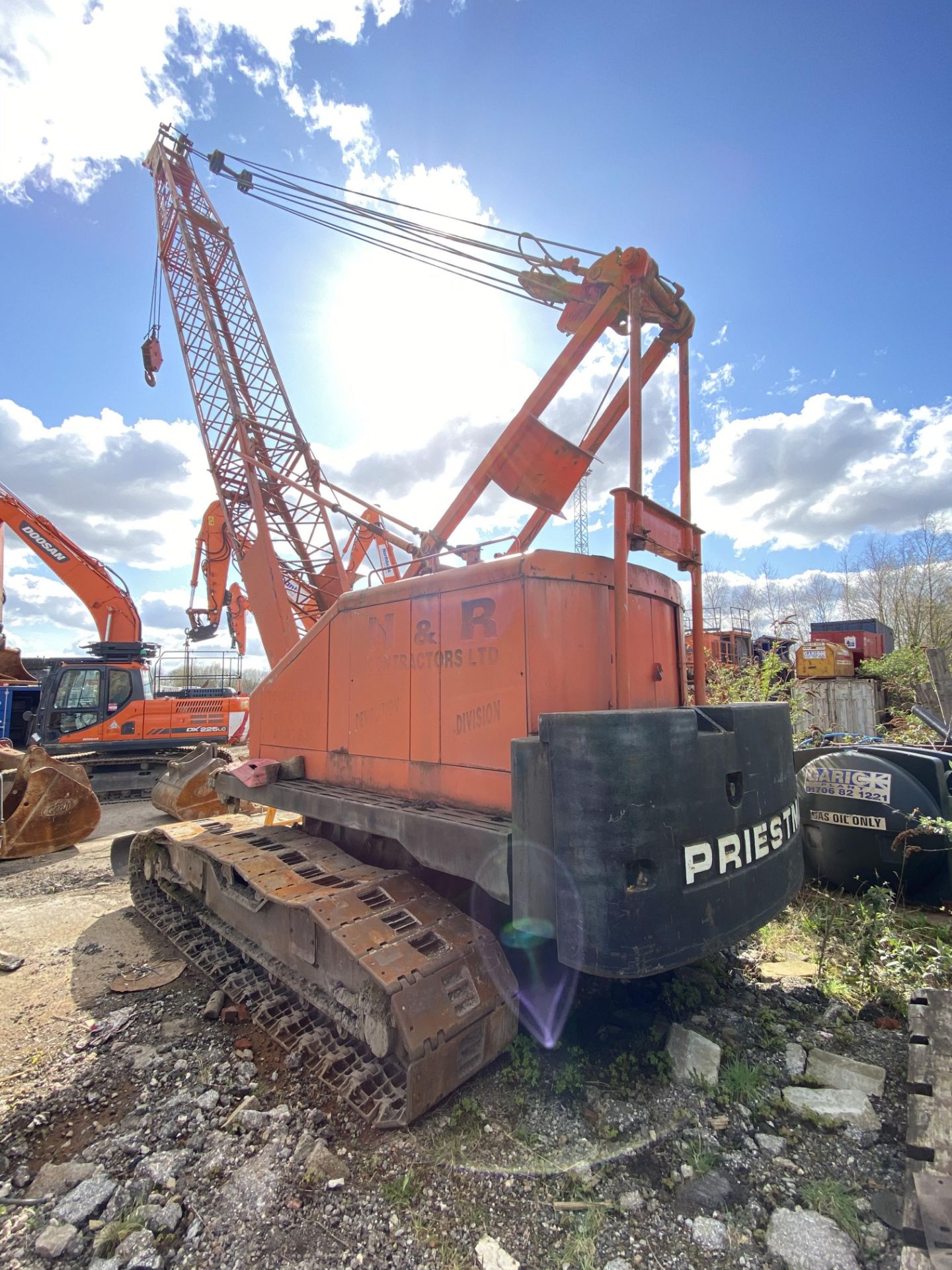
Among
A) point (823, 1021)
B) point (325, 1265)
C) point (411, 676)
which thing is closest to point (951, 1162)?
point (823, 1021)

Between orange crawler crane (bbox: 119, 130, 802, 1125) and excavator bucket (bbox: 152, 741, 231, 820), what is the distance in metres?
3.82

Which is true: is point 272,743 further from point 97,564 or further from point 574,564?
point 97,564

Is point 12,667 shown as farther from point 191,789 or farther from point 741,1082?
point 741,1082

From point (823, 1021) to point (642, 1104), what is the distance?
1.26 m

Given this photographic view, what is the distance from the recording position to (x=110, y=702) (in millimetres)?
11945

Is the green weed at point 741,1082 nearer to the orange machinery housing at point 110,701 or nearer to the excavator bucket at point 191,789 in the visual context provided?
the excavator bucket at point 191,789

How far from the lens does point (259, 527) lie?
9609 millimetres

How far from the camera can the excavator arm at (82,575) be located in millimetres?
13438

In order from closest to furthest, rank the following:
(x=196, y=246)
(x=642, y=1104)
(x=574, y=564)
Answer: (x=642, y=1104) → (x=574, y=564) → (x=196, y=246)

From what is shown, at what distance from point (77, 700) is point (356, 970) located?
1128 cm

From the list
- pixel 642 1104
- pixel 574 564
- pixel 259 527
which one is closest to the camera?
pixel 642 1104

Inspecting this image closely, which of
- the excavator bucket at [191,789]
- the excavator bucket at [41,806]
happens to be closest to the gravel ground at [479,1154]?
the excavator bucket at [41,806]

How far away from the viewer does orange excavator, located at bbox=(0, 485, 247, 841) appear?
11.7 metres

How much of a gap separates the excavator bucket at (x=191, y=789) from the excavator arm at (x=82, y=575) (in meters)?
5.28
